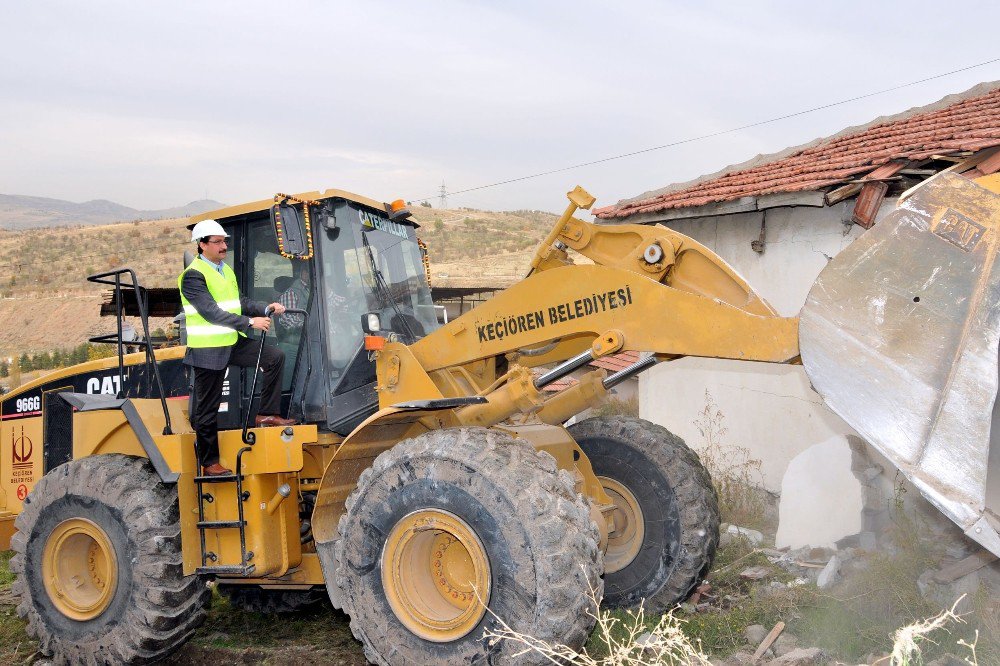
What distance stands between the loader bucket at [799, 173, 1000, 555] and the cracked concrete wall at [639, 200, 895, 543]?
427 centimetres

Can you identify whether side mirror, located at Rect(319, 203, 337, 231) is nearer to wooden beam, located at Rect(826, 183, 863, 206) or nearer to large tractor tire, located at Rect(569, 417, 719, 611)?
large tractor tire, located at Rect(569, 417, 719, 611)

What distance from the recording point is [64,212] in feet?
552

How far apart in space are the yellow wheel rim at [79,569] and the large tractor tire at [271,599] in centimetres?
93

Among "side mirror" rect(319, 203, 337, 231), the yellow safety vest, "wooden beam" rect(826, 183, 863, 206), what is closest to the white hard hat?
the yellow safety vest

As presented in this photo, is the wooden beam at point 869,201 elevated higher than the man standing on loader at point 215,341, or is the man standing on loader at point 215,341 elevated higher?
the wooden beam at point 869,201

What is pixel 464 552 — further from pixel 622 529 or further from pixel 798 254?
pixel 798 254

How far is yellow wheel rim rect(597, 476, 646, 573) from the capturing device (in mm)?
6371

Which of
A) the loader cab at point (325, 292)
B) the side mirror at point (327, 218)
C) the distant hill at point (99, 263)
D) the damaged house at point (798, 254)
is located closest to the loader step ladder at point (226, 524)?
the loader cab at point (325, 292)

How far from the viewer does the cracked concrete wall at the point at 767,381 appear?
967 cm

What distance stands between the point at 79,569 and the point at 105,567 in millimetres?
177

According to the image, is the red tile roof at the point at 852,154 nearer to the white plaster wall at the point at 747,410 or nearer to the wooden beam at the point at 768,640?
the white plaster wall at the point at 747,410

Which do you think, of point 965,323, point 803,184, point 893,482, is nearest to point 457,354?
point 965,323

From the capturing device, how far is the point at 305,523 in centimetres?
603

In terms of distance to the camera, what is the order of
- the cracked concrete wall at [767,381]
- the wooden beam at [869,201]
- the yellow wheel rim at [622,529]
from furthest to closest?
the cracked concrete wall at [767,381] < the wooden beam at [869,201] < the yellow wheel rim at [622,529]
